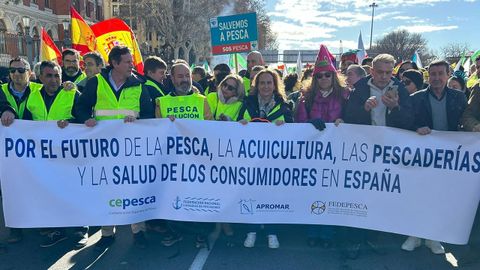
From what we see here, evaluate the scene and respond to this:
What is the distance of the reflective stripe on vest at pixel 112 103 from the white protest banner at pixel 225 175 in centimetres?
17

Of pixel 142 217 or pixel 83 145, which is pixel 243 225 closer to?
pixel 142 217

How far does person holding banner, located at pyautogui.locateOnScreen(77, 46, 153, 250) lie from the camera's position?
14.1ft

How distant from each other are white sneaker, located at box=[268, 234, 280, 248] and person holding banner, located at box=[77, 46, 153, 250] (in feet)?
4.29

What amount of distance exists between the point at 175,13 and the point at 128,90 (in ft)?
116

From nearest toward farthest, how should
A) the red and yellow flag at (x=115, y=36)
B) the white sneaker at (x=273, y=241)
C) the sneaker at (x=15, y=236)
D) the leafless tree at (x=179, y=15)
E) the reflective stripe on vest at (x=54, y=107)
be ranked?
the white sneaker at (x=273, y=241) → the reflective stripe on vest at (x=54, y=107) → the sneaker at (x=15, y=236) → the red and yellow flag at (x=115, y=36) → the leafless tree at (x=179, y=15)

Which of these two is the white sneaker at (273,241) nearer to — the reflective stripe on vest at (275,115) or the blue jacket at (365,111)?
the reflective stripe on vest at (275,115)

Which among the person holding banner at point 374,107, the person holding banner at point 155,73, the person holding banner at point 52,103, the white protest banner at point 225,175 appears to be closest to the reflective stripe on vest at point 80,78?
the person holding banner at point 52,103

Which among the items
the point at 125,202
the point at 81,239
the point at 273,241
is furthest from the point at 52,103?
the point at 273,241

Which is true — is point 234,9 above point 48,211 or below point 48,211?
above

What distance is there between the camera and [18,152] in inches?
164

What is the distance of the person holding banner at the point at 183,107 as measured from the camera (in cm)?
446

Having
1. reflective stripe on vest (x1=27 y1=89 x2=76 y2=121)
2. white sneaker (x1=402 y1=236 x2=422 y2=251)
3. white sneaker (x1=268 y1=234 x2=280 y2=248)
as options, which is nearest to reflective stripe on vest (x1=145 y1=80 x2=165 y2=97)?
reflective stripe on vest (x1=27 y1=89 x2=76 y2=121)

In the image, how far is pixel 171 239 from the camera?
4453 millimetres

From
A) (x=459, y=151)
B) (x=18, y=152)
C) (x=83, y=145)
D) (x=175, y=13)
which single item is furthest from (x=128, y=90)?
(x=175, y=13)
